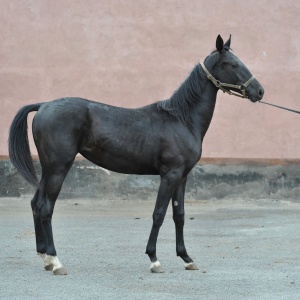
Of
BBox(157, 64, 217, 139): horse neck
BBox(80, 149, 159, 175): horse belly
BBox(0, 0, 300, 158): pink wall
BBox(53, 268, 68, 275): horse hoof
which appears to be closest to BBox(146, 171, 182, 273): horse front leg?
BBox(80, 149, 159, 175): horse belly

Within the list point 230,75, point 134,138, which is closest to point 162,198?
point 134,138

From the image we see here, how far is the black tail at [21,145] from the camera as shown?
8820 millimetres

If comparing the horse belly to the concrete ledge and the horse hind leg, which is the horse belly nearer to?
the horse hind leg

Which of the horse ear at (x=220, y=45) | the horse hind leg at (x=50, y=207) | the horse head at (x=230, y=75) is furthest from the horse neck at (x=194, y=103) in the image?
the horse hind leg at (x=50, y=207)

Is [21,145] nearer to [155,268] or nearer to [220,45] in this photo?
[155,268]

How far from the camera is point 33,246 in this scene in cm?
1050

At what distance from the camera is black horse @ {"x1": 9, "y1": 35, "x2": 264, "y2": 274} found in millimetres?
8547

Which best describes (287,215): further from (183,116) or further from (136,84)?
(183,116)

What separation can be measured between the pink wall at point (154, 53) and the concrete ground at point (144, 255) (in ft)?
4.66

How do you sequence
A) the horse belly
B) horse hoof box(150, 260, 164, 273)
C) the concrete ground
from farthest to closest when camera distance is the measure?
the horse belly < horse hoof box(150, 260, 164, 273) < the concrete ground

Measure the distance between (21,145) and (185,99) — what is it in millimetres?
1705

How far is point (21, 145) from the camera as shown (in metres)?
8.87

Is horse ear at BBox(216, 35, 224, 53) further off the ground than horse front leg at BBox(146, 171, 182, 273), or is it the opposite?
horse ear at BBox(216, 35, 224, 53)

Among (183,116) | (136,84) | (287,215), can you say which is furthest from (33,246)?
(136,84)
